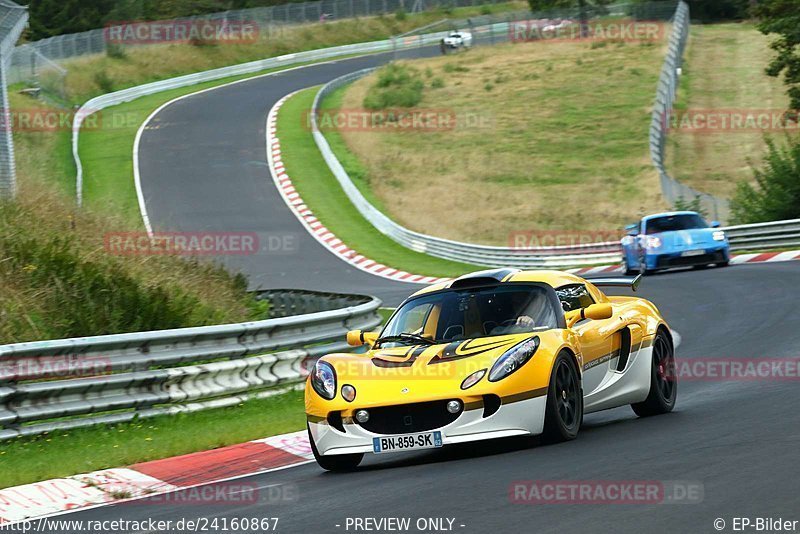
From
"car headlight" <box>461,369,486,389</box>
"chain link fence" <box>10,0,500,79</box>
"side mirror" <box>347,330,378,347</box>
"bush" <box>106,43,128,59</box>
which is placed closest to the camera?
"car headlight" <box>461,369,486,389</box>

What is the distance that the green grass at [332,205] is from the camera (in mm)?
33875

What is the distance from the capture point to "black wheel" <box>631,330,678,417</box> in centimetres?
1038

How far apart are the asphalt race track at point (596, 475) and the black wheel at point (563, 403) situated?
0.12m

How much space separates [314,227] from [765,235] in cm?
1437

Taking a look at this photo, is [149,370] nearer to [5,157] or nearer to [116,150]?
[5,157]

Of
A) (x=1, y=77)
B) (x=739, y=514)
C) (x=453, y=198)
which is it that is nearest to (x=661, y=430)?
(x=739, y=514)

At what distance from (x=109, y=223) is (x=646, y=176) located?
2878cm

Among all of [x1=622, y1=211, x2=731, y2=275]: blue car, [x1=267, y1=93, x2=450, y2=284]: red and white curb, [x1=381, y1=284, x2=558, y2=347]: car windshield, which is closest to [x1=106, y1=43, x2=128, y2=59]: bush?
[x1=267, y1=93, x2=450, y2=284]: red and white curb

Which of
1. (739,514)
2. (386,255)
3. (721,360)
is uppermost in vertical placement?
(739,514)

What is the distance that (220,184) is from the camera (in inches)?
1720

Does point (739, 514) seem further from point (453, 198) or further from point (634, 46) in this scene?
point (634, 46)

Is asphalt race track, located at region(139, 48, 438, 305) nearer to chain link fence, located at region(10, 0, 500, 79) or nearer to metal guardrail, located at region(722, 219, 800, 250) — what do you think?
chain link fence, located at region(10, 0, 500, 79)

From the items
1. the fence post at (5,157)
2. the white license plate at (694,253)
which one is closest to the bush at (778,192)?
the white license plate at (694,253)

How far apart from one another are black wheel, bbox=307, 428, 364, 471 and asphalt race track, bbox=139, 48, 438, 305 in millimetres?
15656
